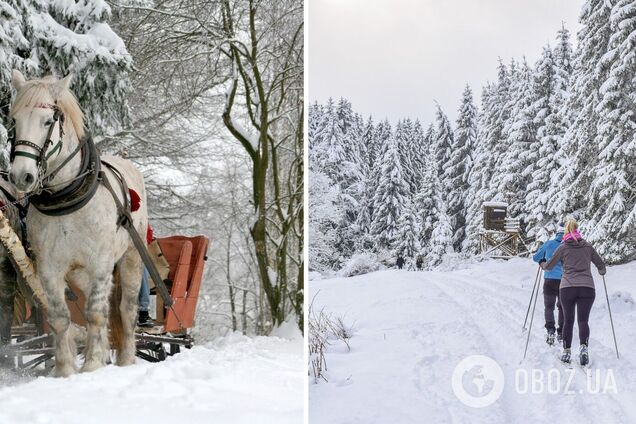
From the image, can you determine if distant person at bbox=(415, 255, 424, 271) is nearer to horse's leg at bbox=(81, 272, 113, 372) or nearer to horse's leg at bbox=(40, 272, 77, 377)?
horse's leg at bbox=(81, 272, 113, 372)

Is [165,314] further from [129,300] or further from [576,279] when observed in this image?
[576,279]

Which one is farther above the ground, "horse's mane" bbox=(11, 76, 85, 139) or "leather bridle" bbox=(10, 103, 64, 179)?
"horse's mane" bbox=(11, 76, 85, 139)

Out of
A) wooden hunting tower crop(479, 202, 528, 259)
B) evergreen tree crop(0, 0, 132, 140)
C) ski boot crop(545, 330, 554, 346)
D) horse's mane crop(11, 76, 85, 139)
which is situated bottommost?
ski boot crop(545, 330, 554, 346)

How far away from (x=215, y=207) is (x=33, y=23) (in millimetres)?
6787

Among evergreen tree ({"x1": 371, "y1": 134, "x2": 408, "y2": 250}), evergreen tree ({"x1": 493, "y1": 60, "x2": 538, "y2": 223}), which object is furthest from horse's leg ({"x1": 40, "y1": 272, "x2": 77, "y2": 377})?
evergreen tree ({"x1": 493, "y1": 60, "x2": 538, "y2": 223})

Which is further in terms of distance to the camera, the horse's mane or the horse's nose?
the horse's mane

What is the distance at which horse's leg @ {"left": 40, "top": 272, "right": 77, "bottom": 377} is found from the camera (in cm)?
346

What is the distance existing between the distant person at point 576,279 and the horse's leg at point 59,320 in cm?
238

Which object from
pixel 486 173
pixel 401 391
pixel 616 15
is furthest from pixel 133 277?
pixel 616 15

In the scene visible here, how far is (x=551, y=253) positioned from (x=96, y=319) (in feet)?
7.64

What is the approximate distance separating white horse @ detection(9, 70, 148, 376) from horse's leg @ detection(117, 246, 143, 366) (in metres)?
0.32

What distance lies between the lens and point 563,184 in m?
3.37

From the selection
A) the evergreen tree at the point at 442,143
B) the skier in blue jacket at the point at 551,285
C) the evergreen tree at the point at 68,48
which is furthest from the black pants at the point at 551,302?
the evergreen tree at the point at 68,48

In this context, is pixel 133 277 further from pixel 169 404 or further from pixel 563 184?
pixel 563 184
